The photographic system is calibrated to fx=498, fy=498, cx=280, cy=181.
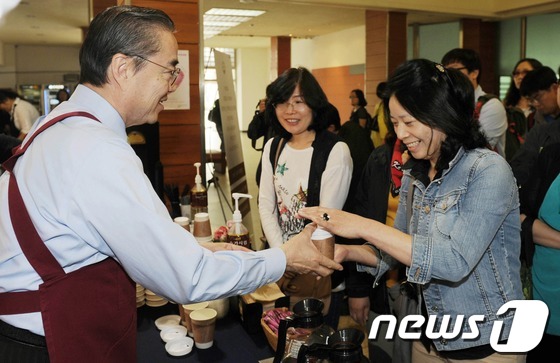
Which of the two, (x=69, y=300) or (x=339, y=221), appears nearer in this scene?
(x=69, y=300)

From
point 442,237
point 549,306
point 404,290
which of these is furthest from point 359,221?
point 549,306

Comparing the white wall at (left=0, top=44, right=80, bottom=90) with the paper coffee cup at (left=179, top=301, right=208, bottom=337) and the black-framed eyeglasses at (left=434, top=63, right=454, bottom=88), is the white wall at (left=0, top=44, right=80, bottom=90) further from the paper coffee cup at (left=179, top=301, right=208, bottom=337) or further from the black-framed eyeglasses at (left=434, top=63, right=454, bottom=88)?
the black-framed eyeglasses at (left=434, top=63, right=454, bottom=88)

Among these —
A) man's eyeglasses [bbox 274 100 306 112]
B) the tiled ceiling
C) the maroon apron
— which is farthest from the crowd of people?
the tiled ceiling

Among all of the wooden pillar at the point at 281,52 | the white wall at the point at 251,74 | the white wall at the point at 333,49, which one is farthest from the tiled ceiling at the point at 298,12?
the white wall at the point at 251,74

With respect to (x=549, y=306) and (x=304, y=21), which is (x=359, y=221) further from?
(x=304, y=21)

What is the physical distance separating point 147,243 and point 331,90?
1426 centimetres

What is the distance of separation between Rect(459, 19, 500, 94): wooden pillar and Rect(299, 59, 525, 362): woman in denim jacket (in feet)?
33.0

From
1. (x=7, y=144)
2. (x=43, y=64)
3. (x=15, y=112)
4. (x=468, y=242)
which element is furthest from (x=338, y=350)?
(x=43, y=64)

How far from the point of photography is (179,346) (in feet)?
5.38

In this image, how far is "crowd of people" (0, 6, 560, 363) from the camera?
43.5 inches

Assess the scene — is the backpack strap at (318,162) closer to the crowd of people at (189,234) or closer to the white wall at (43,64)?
the crowd of people at (189,234)

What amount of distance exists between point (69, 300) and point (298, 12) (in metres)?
10.5

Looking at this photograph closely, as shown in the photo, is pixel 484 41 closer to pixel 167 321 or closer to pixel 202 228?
pixel 202 228

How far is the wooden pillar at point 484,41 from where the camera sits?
34.9 ft
